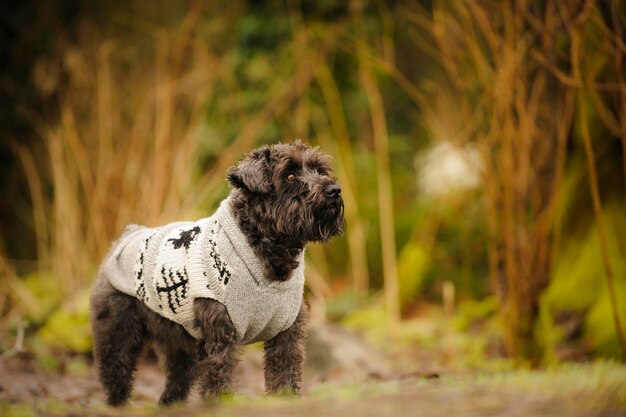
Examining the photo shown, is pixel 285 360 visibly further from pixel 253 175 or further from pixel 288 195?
pixel 253 175

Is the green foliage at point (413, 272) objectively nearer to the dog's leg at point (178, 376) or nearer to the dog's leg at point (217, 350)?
the dog's leg at point (178, 376)

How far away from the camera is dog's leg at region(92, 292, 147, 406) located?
15.3ft

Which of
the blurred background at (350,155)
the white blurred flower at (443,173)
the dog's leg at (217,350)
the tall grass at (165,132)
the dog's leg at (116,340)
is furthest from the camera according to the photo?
the white blurred flower at (443,173)

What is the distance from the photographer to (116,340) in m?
4.67

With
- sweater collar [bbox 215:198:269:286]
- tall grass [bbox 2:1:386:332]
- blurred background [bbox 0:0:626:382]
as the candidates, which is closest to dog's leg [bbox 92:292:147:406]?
sweater collar [bbox 215:198:269:286]

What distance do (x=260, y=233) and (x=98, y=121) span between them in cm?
622

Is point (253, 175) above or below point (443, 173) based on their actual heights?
below

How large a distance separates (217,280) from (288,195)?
665 mm

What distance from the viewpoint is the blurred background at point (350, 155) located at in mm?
5848

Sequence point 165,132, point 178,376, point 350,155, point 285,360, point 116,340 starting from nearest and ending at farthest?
point 285,360, point 116,340, point 178,376, point 165,132, point 350,155

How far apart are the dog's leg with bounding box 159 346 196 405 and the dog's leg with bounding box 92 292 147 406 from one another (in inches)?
10.0

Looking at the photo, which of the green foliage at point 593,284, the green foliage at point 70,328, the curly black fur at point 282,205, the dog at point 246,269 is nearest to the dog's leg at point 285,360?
the dog at point 246,269

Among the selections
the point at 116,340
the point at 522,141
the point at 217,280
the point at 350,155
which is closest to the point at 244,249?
the point at 217,280

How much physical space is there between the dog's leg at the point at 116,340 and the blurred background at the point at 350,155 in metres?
1.87
